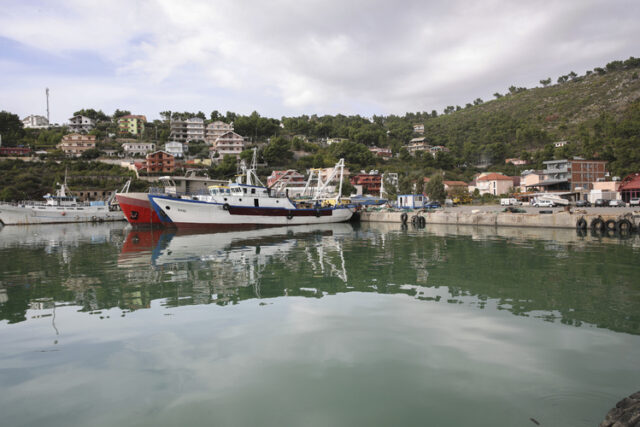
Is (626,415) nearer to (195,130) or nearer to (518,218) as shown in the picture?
(518,218)

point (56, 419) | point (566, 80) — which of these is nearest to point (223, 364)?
point (56, 419)

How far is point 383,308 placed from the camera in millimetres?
7977

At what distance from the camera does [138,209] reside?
33.7m

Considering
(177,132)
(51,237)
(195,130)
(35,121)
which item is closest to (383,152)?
(195,130)

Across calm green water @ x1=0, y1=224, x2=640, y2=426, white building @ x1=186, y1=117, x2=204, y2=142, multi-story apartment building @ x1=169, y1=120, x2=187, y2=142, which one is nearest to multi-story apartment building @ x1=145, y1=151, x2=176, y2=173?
white building @ x1=186, y1=117, x2=204, y2=142

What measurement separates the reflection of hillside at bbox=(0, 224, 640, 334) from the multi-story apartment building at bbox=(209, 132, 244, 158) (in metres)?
76.4

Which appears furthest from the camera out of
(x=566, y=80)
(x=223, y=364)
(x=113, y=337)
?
(x=566, y=80)

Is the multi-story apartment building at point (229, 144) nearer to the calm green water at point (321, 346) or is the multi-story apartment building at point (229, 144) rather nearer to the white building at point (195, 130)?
the white building at point (195, 130)

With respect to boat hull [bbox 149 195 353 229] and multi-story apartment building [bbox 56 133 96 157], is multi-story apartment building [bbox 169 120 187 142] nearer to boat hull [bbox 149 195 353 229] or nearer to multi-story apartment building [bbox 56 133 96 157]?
multi-story apartment building [bbox 56 133 96 157]

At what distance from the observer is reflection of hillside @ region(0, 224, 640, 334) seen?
8398 millimetres

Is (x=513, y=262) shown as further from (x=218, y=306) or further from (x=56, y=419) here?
(x=56, y=419)

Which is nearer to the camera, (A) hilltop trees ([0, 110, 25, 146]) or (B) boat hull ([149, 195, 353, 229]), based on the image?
(B) boat hull ([149, 195, 353, 229])

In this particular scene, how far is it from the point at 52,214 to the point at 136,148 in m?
50.8

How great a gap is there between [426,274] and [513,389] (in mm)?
7249
